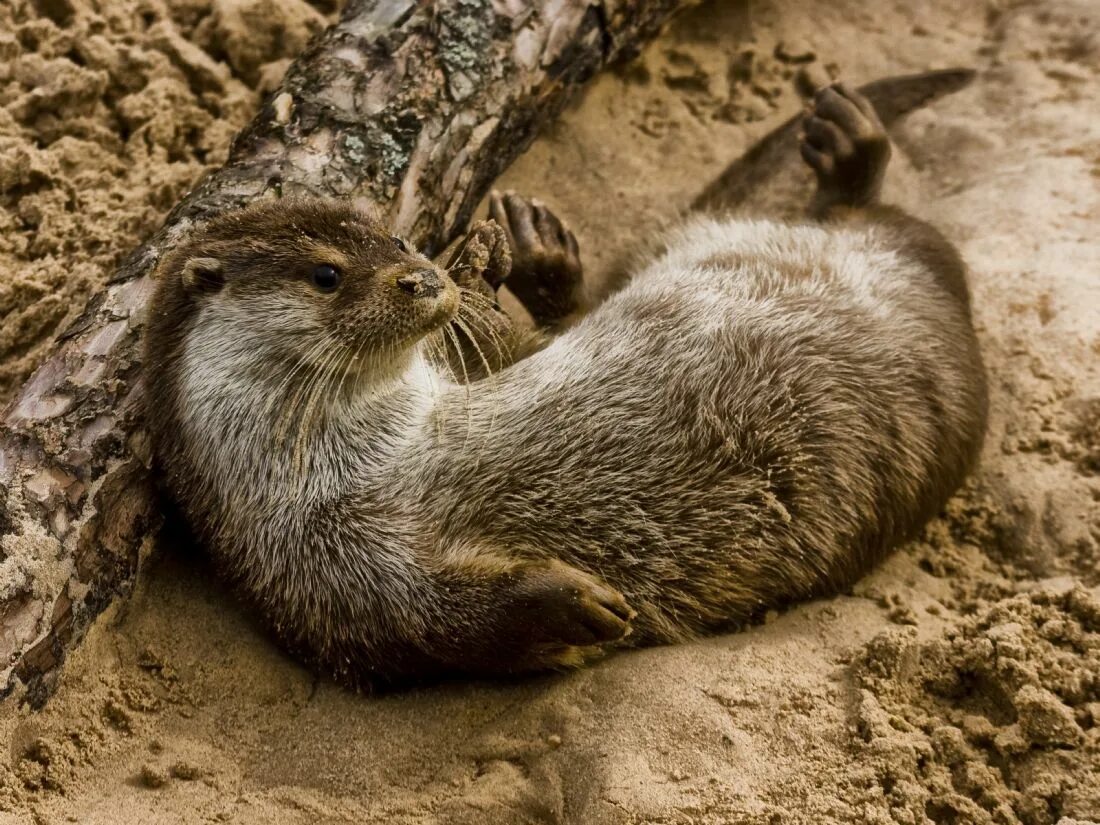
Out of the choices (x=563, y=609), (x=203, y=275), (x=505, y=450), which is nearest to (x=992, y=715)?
(x=563, y=609)

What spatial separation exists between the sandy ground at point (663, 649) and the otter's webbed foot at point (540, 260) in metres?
0.37

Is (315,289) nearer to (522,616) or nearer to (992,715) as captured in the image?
(522,616)

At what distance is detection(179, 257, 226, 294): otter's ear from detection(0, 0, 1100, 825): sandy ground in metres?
0.75

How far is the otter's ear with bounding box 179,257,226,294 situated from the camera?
245 cm

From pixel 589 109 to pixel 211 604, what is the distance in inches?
98.1

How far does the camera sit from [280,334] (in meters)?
2.45

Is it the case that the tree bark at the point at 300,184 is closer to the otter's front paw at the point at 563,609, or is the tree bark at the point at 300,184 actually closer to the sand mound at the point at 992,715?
the otter's front paw at the point at 563,609

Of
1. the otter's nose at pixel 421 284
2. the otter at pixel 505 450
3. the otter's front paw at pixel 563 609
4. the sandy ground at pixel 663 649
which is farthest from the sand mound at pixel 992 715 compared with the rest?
the otter's nose at pixel 421 284

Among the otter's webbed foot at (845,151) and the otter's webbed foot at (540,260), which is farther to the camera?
the otter's webbed foot at (845,151)

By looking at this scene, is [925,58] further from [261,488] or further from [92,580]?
[92,580]

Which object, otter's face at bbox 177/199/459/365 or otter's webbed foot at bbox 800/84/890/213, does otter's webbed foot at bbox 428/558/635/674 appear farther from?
otter's webbed foot at bbox 800/84/890/213

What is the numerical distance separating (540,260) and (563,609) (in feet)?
4.55

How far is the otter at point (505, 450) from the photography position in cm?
242

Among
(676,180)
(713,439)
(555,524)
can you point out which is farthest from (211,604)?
(676,180)
